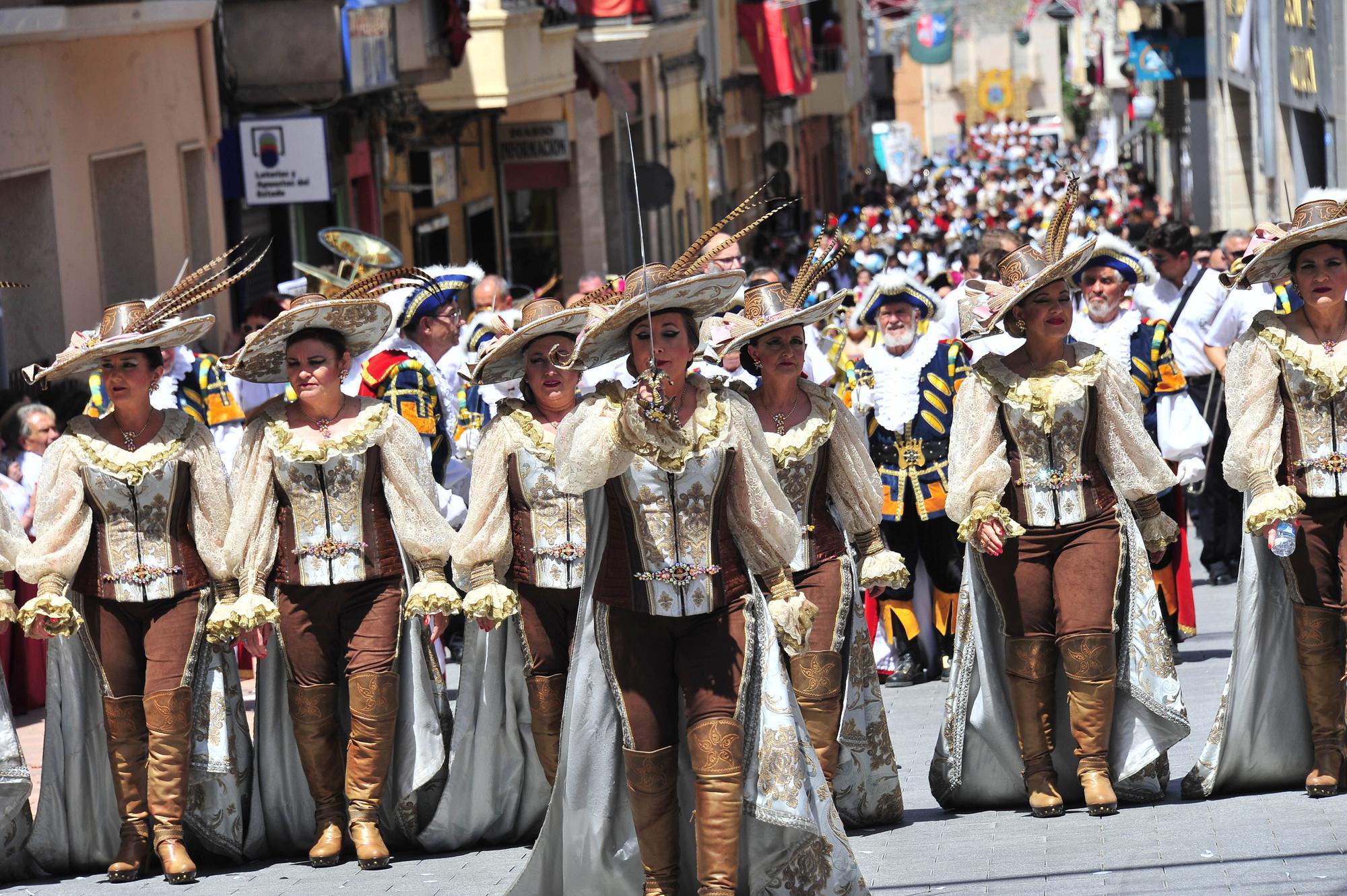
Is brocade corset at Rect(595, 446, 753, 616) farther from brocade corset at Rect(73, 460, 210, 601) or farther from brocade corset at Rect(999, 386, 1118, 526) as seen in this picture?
brocade corset at Rect(73, 460, 210, 601)

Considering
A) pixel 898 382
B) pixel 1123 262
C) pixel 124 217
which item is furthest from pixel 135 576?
pixel 124 217

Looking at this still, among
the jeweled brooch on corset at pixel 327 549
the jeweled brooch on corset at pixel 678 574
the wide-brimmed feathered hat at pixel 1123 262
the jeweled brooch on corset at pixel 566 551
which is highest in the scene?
the wide-brimmed feathered hat at pixel 1123 262

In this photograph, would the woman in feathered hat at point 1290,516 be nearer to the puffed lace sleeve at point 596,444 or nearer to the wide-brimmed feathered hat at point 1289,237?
the wide-brimmed feathered hat at point 1289,237

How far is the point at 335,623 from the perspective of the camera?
24.2 ft

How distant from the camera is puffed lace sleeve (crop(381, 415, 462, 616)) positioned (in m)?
7.27

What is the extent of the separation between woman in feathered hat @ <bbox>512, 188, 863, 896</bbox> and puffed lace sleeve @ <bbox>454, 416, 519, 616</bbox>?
82cm

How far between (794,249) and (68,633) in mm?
23862

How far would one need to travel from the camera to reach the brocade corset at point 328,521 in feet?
23.7

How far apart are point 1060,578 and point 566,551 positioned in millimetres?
1637

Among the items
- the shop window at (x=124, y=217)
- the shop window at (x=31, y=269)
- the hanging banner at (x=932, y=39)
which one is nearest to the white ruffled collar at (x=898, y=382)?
the shop window at (x=31, y=269)

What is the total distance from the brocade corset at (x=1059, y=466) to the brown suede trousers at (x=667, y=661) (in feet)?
5.26

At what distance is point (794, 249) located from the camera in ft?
100

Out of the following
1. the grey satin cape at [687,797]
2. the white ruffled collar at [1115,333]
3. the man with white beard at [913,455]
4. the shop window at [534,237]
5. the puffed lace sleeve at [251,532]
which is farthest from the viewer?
the shop window at [534,237]

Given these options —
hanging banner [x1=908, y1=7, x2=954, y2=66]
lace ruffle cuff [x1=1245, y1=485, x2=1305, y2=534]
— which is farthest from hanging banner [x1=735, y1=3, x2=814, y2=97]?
lace ruffle cuff [x1=1245, y1=485, x2=1305, y2=534]
